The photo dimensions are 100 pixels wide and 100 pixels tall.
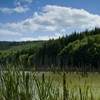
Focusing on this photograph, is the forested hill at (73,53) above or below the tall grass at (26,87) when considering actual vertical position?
below

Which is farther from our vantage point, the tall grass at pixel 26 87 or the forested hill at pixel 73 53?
the forested hill at pixel 73 53

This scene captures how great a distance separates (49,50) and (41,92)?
127387 mm

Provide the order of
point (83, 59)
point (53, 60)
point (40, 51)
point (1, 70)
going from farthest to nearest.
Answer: point (40, 51), point (53, 60), point (83, 59), point (1, 70)

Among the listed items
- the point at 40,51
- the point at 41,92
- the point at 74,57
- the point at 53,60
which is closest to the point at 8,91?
the point at 41,92

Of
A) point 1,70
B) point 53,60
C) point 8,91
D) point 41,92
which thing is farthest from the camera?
point 53,60

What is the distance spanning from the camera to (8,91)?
450 centimetres

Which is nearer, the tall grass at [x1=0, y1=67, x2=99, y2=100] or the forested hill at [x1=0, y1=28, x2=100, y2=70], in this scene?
the tall grass at [x1=0, y1=67, x2=99, y2=100]

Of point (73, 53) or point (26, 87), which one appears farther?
point (73, 53)

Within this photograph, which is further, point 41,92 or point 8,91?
point 8,91

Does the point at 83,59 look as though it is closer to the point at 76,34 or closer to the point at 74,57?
the point at 74,57

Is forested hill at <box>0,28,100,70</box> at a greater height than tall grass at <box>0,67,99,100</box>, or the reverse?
tall grass at <box>0,67,99,100</box>

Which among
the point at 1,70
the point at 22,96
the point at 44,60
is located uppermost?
the point at 1,70

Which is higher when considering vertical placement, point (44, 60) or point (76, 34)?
point (76, 34)

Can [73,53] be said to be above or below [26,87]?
below
